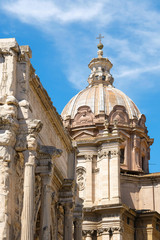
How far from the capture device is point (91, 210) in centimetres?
4119

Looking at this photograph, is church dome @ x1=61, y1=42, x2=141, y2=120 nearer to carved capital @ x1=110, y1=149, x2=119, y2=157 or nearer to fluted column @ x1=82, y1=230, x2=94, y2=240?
carved capital @ x1=110, y1=149, x2=119, y2=157

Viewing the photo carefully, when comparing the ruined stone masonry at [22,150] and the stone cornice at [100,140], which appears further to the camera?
the stone cornice at [100,140]

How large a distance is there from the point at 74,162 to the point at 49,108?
609 centimetres

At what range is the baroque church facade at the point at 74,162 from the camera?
18.0 meters

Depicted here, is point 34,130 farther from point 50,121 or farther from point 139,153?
point 139,153

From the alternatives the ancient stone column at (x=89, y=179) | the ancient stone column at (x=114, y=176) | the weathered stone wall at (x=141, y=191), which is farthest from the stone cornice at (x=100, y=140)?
the weathered stone wall at (x=141, y=191)

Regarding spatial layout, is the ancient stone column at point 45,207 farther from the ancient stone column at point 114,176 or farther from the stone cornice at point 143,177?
the stone cornice at point 143,177

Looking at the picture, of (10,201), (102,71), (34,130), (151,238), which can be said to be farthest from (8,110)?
(102,71)

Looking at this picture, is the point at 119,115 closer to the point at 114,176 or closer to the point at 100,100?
the point at 100,100

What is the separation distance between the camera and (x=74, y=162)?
2956 centimetres

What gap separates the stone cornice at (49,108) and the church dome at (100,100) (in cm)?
2095

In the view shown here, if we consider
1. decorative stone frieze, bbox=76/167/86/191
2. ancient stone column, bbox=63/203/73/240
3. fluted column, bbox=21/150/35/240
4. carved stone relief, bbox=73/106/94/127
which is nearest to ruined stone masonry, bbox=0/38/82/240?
fluted column, bbox=21/150/35/240

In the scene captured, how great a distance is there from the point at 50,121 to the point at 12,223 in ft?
28.1

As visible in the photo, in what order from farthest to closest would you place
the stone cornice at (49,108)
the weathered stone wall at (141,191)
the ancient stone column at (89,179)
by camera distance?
1. the weathered stone wall at (141,191)
2. the ancient stone column at (89,179)
3. the stone cornice at (49,108)
